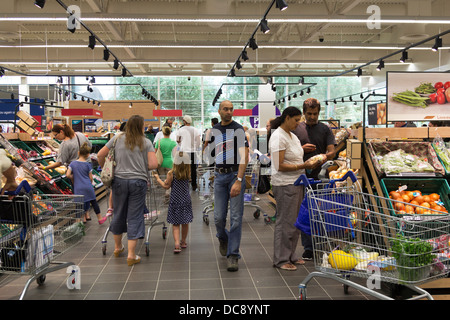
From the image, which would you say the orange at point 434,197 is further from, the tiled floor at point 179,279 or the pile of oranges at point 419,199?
the tiled floor at point 179,279

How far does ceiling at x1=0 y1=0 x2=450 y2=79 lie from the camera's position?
1121cm

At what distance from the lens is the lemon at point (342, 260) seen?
124 inches

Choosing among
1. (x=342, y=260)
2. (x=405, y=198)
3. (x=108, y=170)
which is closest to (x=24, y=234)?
(x=108, y=170)

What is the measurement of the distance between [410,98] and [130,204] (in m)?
3.23

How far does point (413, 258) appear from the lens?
112 inches

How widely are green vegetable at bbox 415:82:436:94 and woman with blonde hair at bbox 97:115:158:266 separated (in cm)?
297

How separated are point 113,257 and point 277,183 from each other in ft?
7.16

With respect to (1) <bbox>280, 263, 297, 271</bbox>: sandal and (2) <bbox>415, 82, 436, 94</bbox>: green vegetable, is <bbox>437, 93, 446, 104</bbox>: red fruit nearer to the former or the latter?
(2) <bbox>415, 82, 436, 94</bbox>: green vegetable

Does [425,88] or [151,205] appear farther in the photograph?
[151,205]

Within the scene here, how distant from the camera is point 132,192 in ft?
15.4

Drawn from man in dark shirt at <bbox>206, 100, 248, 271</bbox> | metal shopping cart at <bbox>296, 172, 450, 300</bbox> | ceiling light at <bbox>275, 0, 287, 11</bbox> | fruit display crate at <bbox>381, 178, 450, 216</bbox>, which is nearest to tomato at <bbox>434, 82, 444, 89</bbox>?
fruit display crate at <bbox>381, 178, 450, 216</bbox>

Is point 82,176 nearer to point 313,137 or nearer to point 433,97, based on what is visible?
point 313,137
